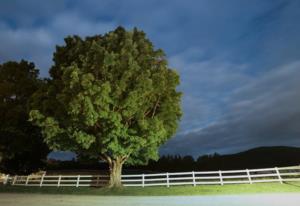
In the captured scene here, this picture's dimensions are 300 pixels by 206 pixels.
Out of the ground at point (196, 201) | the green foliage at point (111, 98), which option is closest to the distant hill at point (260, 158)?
the green foliage at point (111, 98)

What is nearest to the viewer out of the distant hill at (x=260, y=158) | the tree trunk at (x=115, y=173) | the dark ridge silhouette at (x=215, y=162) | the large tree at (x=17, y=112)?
the tree trunk at (x=115, y=173)

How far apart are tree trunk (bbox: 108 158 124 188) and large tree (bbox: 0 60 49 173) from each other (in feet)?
37.3

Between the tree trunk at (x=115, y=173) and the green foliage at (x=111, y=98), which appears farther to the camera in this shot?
the tree trunk at (x=115, y=173)

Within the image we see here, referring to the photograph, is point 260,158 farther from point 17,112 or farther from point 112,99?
point 112,99

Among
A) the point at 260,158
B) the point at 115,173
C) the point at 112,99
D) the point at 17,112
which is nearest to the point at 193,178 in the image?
the point at 115,173

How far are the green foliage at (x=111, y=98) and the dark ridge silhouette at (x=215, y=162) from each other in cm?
3545

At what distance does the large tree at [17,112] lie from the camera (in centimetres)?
3256

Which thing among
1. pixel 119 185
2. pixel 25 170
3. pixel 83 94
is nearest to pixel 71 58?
pixel 83 94

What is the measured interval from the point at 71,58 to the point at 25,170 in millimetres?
19634

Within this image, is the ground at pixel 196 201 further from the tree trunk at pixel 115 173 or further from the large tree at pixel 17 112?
the large tree at pixel 17 112

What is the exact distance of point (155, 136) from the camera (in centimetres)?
2453

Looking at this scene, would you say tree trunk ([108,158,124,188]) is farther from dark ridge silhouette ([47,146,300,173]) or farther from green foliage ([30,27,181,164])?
dark ridge silhouette ([47,146,300,173])

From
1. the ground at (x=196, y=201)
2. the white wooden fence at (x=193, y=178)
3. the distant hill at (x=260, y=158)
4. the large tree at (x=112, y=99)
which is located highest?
the distant hill at (x=260, y=158)

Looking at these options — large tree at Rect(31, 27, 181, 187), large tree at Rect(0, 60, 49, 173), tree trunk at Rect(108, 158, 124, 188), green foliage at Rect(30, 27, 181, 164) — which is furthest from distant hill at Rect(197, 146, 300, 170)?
green foliage at Rect(30, 27, 181, 164)
